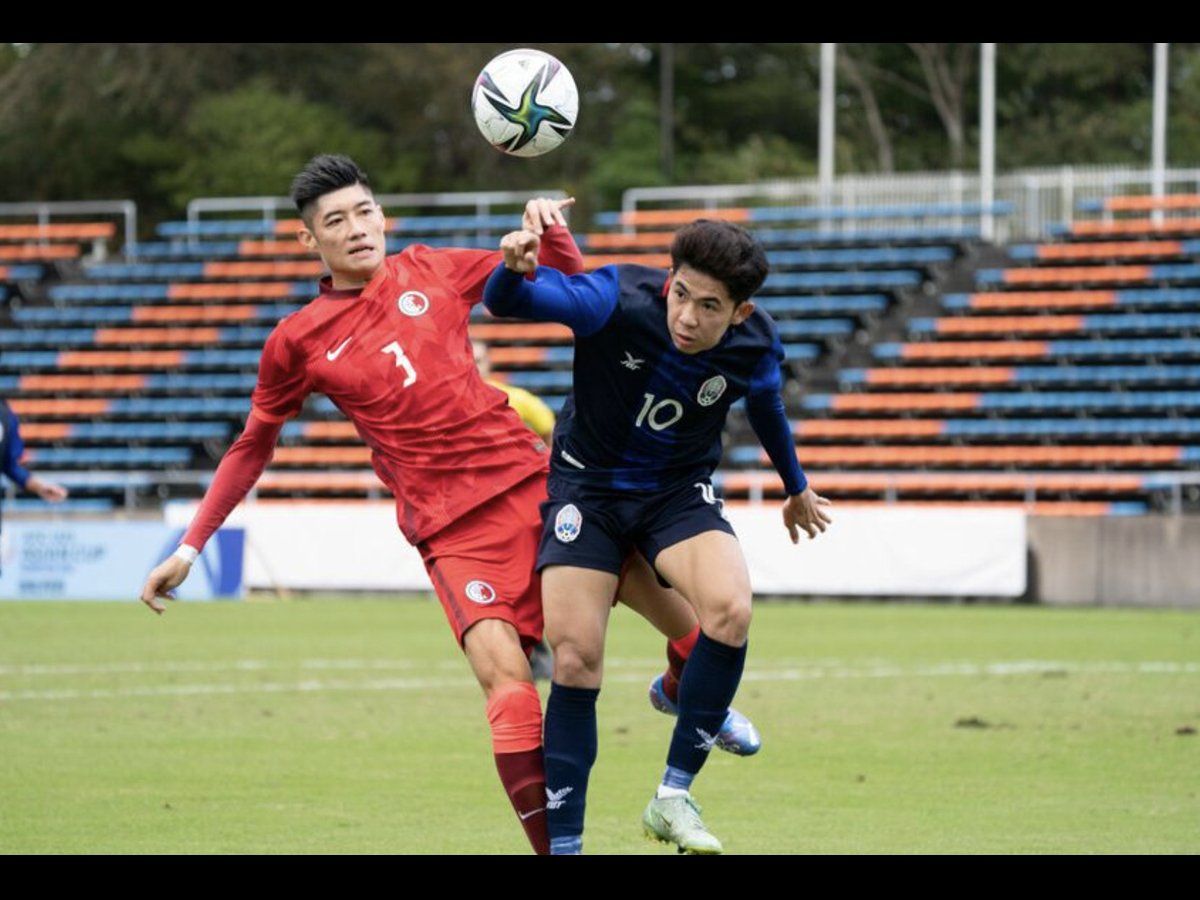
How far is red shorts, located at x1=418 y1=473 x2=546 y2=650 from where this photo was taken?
7621mm

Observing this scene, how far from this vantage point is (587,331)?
24.6 ft

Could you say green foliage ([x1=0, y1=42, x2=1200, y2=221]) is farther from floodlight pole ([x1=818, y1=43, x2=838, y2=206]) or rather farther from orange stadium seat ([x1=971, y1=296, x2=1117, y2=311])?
orange stadium seat ([x1=971, y1=296, x2=1117, y2=311])

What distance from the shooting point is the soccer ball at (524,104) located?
769 centimetres

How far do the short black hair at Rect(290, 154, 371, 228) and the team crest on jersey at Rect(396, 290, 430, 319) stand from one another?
15.9 inches

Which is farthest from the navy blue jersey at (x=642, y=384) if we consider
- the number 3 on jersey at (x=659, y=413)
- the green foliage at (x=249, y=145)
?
the green foliage at (x=249, y=145)

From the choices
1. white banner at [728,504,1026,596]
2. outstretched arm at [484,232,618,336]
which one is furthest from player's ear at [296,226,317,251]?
white banner at [728,504,1026,596]

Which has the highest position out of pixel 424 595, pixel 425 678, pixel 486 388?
→ pixel 486 388

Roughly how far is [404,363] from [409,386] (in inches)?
3.2

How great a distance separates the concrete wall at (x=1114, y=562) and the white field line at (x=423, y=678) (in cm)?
656

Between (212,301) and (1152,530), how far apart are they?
17.4 m

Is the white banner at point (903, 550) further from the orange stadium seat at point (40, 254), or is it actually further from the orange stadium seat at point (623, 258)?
the orange stadium seat at point (40, 254)
